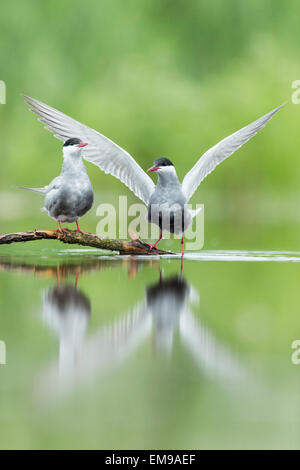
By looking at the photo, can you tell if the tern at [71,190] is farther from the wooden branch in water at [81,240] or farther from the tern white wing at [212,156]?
the tern white wing at [212,156]

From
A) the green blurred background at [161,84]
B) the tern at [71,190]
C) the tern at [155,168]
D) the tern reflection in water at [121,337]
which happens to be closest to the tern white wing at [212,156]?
the tern at [155,168]

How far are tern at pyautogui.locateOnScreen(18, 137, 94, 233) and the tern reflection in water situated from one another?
108 cm

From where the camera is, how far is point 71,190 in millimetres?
5113

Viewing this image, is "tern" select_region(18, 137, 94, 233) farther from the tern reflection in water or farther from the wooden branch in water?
the tern reflection in water

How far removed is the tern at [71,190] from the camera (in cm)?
512

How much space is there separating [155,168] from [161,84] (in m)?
11.5

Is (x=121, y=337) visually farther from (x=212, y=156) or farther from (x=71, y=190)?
(x=212, y=156)

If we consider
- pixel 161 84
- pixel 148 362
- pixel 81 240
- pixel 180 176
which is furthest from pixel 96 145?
pixel 161 84

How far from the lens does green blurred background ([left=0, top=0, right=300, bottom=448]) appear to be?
2.19 metres

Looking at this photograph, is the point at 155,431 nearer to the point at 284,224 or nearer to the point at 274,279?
the point at 274,279

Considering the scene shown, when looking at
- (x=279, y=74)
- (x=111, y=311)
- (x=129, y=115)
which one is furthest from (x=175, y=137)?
(x=111, y=311)

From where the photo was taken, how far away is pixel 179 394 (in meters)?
2.34

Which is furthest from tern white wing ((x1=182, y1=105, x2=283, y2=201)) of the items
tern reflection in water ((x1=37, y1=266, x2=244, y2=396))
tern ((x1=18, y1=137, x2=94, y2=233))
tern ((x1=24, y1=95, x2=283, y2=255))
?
tern reflection in water ((x1=37, y1=266, x2=244, y2=396))

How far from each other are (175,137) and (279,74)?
2.74m
